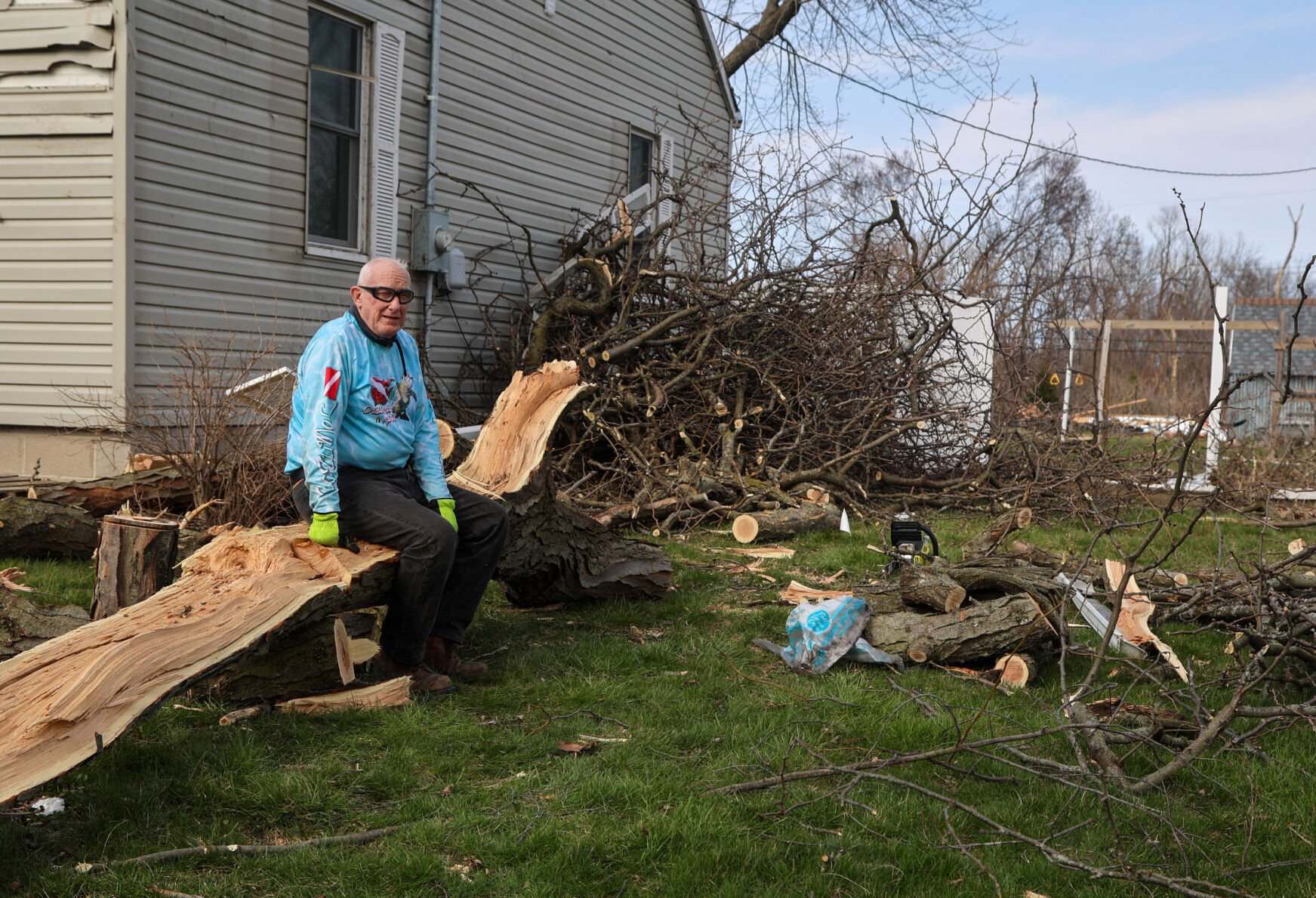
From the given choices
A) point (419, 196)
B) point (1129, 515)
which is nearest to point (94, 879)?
point (419, 196)

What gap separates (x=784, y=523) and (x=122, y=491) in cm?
475

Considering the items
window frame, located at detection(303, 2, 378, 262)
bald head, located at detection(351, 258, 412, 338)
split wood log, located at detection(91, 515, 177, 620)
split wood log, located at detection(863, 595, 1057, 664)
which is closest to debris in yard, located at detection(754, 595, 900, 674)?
split wood log, located at detection(863, 595, 1057, 664)

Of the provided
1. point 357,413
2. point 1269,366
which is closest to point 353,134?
point 357,413

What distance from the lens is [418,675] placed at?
4730mm

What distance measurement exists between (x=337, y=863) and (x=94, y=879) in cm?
63

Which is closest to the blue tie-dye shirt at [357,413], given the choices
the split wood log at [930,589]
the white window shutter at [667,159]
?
the split wood log at [930,589]

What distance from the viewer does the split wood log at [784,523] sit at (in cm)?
845

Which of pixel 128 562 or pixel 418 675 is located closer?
pixel 418 675

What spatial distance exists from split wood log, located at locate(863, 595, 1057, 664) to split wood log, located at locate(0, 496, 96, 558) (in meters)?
4.74

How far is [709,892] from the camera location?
3068mm

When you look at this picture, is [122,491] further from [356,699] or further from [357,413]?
[356,699]

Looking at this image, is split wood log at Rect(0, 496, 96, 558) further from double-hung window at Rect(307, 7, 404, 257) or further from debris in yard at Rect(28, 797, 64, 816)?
double-hung window at Rect(307, 7, 404, 257)

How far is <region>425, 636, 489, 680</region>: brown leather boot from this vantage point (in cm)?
499

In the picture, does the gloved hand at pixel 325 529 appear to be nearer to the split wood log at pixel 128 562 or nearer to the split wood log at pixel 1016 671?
the split wood log at pixel 128 562
